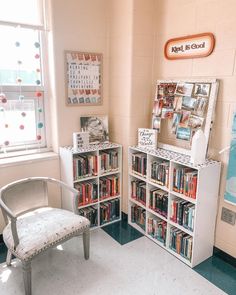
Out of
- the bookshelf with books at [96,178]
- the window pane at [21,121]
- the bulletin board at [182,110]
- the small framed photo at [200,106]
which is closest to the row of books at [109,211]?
the bookshelf with books at [96,178]

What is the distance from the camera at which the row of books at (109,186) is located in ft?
8.79

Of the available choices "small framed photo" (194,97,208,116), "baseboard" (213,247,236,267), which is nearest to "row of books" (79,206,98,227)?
"baseboard" (213,247,236,267)

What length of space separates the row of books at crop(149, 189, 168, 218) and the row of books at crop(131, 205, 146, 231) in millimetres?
195

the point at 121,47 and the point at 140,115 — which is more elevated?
the point at 121,47

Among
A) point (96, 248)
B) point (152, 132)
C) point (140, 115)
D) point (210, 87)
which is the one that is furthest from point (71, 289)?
point (210, 87)

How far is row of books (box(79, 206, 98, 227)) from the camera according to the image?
8.55 feet

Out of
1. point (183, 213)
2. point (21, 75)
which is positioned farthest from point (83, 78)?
point (183, 213)

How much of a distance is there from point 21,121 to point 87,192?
0.94 metres

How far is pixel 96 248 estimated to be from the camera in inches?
92.2

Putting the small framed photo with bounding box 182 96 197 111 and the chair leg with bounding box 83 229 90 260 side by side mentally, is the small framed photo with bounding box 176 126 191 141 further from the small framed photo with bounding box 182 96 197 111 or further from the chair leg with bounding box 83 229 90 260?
the chair leg with bounding box 83 229 90 260

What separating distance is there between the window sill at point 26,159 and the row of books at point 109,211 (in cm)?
73

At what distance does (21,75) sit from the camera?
2377mm

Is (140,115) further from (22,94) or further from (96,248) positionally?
(96,248)

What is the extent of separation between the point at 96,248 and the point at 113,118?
1.33 meters
